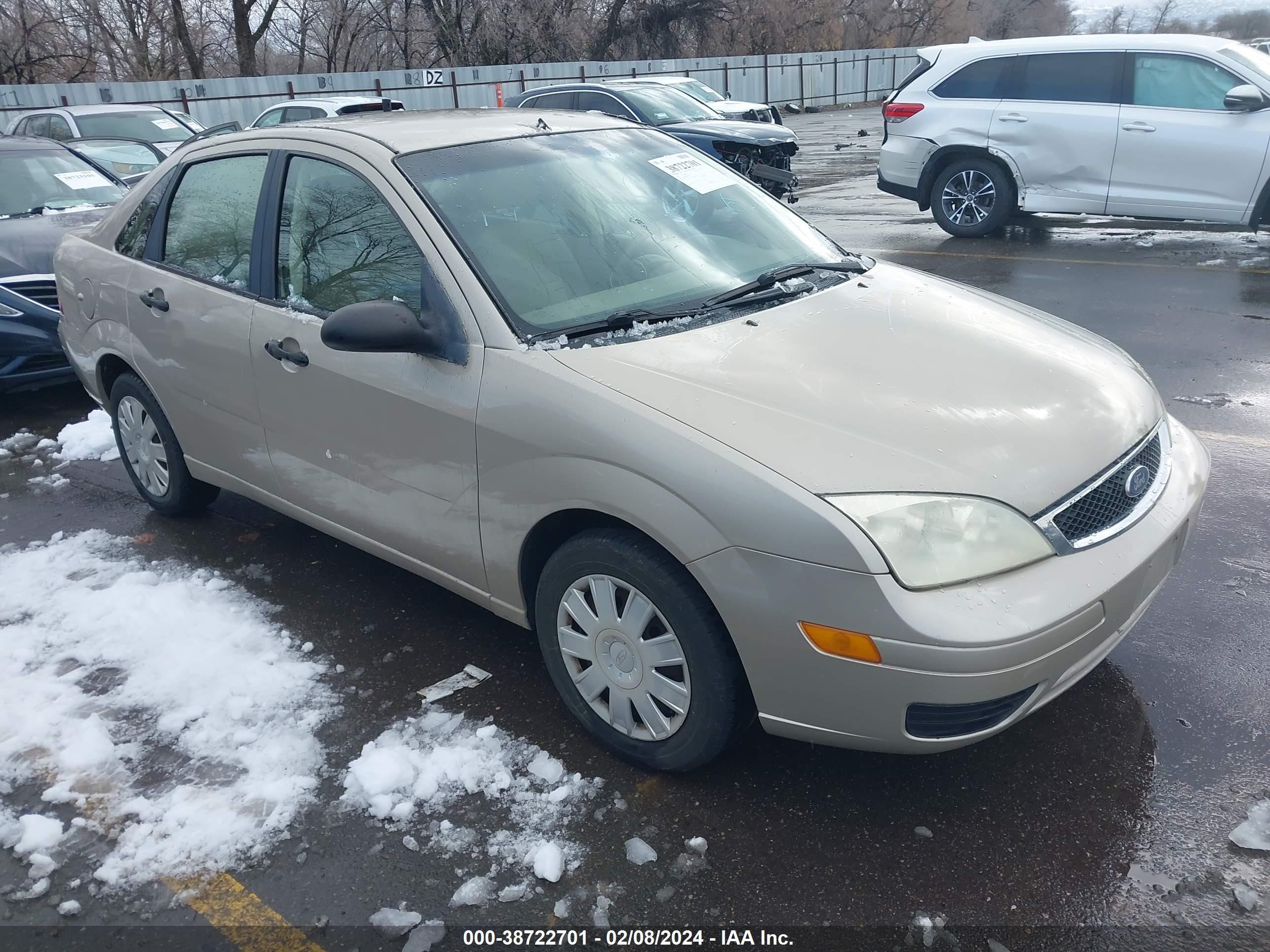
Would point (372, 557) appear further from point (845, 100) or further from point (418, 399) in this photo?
point (845, 100)

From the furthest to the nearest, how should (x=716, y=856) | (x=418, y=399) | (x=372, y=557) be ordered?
(x=372, y=557), (x=418, y=399), (x=716, y=856)

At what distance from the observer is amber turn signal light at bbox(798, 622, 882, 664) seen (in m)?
2.33

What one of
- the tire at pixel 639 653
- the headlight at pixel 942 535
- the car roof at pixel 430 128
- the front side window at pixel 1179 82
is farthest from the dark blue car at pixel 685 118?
the headlight at pixel 942 535

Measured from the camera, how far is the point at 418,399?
10.3ft

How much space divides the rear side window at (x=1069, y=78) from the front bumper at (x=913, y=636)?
809cm

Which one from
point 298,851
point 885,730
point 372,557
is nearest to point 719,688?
point 885,730

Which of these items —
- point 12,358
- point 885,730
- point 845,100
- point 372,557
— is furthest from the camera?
point 845,100

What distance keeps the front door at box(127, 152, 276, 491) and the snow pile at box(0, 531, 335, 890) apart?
59 centimetres

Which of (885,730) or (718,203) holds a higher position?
(718,203)

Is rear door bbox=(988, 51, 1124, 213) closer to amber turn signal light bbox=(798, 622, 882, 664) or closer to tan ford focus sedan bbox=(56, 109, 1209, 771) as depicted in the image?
tan ford focus sedan bbox=(56, 109, 1209, 771)

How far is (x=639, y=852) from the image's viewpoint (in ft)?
8.54

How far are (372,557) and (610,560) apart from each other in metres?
2.01

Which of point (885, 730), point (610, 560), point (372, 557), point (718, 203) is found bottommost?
point (372, 557)

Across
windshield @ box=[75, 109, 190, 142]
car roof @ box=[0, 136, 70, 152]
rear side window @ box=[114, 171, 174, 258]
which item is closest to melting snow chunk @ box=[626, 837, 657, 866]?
rear side window @ box=[114, 171, 174, 258]
